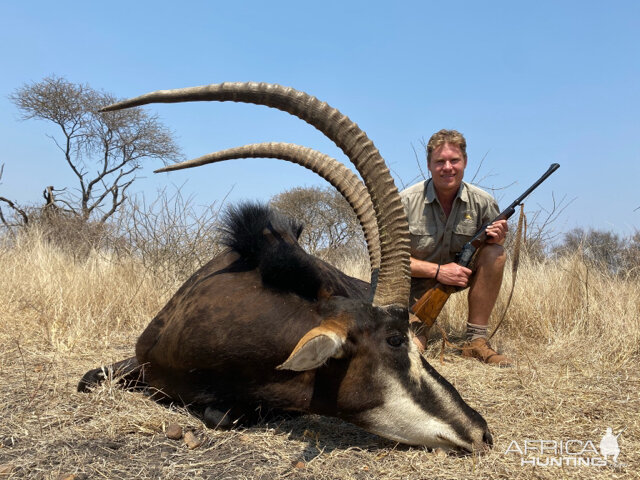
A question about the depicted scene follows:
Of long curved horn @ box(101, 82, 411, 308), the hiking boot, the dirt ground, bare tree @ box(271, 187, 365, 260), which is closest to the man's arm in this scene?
the hiking boot

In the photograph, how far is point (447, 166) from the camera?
5148mm

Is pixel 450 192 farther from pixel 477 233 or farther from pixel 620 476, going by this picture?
pixel 620 476

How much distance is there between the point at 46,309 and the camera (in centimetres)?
550

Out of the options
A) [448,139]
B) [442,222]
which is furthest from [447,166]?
[442,222]

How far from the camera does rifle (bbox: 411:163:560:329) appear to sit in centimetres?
482

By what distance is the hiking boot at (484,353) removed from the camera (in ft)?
15.1

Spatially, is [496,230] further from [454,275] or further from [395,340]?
[395,340]

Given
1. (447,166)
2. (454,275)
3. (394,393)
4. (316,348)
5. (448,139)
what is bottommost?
(394,393)

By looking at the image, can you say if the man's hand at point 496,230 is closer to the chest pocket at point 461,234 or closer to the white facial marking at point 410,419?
the chest pocket at point 461,234

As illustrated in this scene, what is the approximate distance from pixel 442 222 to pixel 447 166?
639 mm

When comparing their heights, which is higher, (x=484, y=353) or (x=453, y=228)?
(x=453, y=228)

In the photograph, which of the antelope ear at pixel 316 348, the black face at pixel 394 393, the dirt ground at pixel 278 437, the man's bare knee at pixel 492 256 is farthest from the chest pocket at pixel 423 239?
the antelope ear at pixel 316 348

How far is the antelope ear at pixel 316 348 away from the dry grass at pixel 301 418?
491 millimetres

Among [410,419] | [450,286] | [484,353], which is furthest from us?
[450,286]
